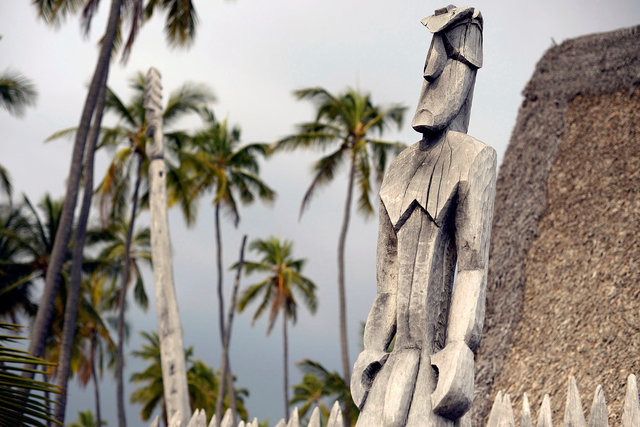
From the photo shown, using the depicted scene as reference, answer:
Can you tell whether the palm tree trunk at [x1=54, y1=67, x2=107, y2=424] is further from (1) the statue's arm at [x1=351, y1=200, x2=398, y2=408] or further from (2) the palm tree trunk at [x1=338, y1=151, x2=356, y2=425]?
(1) the statue's arm at [x1=351, y1=200, x2=398, y2=408]

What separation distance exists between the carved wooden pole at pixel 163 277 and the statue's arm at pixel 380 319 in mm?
7998

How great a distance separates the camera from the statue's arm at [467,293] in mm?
3449

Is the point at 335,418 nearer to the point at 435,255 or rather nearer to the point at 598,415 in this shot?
the point at 598,415

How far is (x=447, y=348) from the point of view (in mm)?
3557

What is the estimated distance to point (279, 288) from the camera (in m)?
31.5

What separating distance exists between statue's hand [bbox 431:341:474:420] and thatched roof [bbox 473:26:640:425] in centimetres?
801

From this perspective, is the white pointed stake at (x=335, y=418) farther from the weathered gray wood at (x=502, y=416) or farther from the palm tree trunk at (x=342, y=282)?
the palm tree trunk at (x=342, y=282)

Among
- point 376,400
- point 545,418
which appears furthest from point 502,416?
point 376,400

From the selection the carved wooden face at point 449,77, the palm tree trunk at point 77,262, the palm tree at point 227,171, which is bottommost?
the carved wooden face at point 449,77

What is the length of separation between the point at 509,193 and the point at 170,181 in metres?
10.9

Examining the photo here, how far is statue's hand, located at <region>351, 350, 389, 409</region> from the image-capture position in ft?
12.5

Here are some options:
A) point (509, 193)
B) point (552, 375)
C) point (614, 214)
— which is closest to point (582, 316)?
point (552, 375)

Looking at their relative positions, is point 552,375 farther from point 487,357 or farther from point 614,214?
point 614,214

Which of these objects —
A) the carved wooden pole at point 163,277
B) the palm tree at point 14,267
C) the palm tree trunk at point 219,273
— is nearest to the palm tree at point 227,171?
the palm tree trunk at point 219,273
